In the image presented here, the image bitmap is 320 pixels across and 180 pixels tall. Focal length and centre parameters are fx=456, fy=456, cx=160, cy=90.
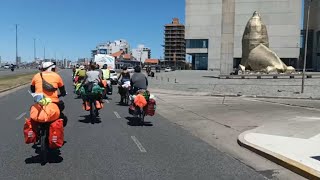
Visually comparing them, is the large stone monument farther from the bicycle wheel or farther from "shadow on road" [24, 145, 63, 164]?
the bicycle wheel

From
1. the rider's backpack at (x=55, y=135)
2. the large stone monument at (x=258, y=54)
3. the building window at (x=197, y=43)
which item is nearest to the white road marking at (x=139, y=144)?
the rider's backpack at (x=55, y=135)

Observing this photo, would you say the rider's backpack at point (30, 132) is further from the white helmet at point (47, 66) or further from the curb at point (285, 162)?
the curb at point (285, 162)

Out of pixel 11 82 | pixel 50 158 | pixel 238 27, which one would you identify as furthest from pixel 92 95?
pixel 238 27

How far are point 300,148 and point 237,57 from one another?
111 m

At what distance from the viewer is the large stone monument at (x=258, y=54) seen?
66125 mm

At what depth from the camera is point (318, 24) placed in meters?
110

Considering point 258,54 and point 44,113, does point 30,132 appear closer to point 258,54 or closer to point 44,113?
point 44,113

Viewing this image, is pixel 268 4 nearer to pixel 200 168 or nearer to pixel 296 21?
pixel 296 21

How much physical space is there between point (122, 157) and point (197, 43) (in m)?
121

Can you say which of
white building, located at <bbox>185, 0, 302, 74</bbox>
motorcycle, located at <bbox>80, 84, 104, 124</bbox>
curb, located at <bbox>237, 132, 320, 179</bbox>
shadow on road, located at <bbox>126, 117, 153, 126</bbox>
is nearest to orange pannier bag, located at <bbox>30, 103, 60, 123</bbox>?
curb, located at <bbox>237, 132, 320, 179</bbox>

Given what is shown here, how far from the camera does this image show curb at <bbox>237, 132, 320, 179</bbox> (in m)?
7.19

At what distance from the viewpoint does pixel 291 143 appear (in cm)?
984

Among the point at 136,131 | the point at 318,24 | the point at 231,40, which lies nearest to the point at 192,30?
the point at 318,24

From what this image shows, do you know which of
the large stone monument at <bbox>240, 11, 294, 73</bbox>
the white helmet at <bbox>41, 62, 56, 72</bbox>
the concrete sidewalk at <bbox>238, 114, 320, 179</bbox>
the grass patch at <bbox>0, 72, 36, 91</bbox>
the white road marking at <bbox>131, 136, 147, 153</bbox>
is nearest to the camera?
the concrete sidewalk at <bbox>238, 114, 320, 179</bbox>
